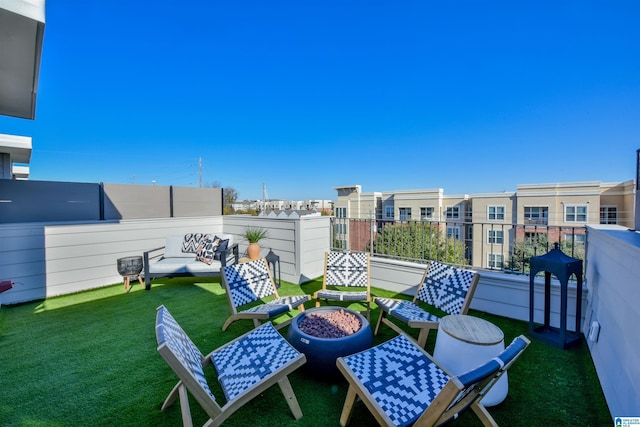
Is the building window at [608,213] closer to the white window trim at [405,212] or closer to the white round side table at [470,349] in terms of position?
the white window trim at [405,212]

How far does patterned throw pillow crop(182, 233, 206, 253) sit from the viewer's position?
531 centimetres

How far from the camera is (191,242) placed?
5375 mm

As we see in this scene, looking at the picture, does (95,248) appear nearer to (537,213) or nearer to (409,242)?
(409,242)

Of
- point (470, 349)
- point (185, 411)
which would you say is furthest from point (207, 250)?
point (470, 349)

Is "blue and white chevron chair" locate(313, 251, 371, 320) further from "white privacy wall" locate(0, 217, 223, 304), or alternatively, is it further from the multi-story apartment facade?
the multi-story apartment facade

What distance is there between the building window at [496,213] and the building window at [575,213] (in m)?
3.12

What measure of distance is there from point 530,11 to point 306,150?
15800 mm

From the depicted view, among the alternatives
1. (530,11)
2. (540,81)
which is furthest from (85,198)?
(540,81)

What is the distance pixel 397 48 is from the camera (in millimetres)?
8875

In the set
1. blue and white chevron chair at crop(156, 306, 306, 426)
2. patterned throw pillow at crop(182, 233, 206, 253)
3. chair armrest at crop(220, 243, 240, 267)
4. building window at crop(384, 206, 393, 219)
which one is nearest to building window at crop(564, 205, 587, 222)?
building window at crop(384, 206, 393, 219)

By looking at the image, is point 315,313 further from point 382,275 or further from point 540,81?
point 540,81

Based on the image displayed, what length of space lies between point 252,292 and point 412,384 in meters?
2.24

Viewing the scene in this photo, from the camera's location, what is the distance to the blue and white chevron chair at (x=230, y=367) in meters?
1.40

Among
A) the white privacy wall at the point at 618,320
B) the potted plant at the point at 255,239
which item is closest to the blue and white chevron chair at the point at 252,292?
the potted plant at the point at 255,239
